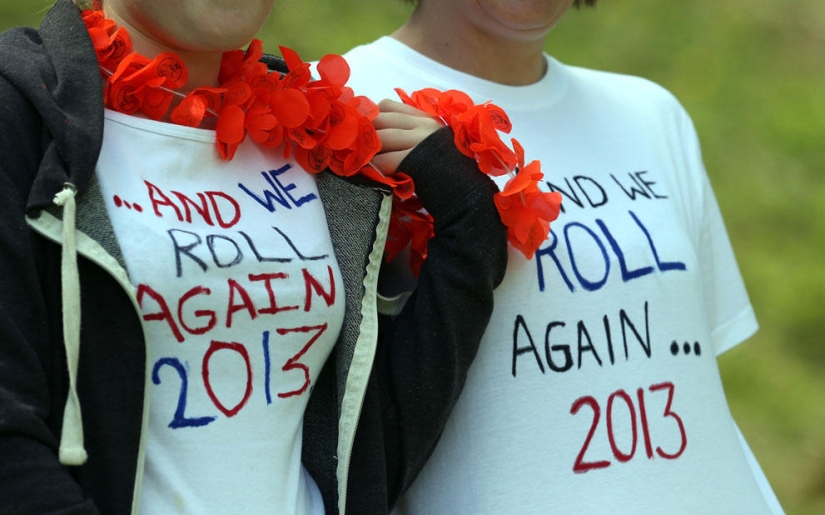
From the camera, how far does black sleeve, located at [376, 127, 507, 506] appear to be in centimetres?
143

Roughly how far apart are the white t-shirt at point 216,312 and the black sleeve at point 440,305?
0.12 m

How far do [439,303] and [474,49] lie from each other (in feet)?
1.65

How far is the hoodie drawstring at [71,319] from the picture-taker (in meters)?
1.15

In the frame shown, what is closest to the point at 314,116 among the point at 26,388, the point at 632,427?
the point at 26,388

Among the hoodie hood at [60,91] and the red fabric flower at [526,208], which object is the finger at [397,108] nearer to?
the red fabric flower at [526,208]

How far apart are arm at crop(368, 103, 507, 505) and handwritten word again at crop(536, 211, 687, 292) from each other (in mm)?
135

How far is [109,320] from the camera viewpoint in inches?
47.5

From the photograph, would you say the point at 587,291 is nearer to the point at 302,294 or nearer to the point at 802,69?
the point at 302,294

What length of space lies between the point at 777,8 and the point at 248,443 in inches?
171

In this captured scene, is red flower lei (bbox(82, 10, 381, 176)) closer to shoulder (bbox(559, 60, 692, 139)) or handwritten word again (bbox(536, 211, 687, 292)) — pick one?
handwritten word again (bbox(536, 211, 687, 292))

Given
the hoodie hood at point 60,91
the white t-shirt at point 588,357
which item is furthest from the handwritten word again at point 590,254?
the hoodie hood at point 60,91

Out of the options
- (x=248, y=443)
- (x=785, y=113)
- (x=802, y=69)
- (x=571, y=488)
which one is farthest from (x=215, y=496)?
(x=802, y=69)

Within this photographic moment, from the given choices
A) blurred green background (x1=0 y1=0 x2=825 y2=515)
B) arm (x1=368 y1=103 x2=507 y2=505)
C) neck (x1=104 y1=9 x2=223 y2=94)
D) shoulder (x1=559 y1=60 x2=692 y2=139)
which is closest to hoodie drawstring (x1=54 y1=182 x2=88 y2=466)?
neck (x1=104 y1=9 x2=223 y2=94)

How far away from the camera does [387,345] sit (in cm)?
147
